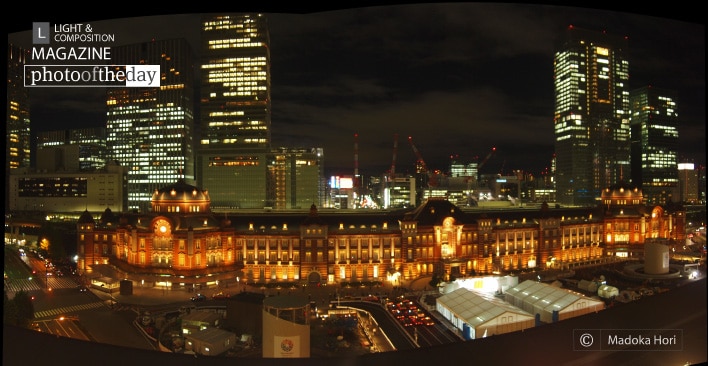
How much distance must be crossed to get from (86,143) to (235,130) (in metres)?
8.19

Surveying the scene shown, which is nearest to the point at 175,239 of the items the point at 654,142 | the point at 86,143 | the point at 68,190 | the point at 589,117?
the point at 68,190

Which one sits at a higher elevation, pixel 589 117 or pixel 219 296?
pixel 589 117

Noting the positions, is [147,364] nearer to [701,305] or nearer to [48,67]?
[48,67]

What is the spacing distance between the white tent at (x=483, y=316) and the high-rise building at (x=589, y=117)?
9.40 meters

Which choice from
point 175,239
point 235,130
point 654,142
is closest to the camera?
point 654,142

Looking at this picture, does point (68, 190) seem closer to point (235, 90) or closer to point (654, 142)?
point (235, 90)

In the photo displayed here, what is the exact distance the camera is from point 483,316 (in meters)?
13.6

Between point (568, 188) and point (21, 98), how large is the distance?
1098 inches

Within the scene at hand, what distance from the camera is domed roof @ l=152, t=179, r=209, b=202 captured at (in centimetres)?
2095

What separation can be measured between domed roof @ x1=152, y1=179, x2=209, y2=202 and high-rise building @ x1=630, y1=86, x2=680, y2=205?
738 inches

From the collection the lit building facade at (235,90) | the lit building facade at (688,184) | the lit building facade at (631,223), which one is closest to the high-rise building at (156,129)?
the lit building facade at (235,90)

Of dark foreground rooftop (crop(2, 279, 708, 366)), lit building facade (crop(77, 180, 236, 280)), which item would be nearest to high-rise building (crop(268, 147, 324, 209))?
lit building facade (crop(77, 180, 236, 280))

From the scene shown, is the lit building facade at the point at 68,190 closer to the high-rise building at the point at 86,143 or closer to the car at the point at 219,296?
the high-rise building at the point at 86,143

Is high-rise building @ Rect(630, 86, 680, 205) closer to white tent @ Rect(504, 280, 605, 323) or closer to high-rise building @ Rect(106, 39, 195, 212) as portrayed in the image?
white tent @ Rect(504, 280, 605, 323)
